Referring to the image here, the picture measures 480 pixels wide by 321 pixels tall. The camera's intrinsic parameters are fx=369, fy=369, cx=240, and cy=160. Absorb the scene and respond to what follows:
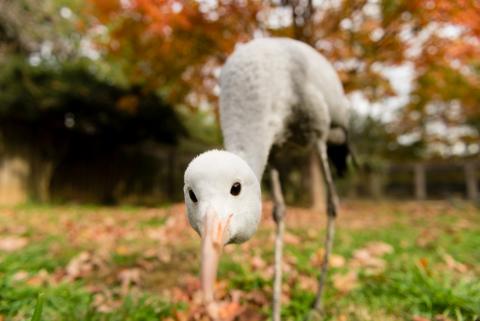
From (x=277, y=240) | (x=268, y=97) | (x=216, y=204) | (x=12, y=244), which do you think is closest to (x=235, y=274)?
(x=277, y=240)

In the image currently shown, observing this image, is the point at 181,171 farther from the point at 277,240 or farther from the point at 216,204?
the point at 216,204

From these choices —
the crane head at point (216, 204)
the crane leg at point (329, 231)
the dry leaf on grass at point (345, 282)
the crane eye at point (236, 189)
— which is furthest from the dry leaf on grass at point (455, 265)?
the crane eye at point (236, 189)

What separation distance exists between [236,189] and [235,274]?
179 centimetres

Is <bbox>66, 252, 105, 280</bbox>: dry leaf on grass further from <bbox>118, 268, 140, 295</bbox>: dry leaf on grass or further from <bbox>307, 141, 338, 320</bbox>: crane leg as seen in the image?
<bbox>307, 141, 338, 320</bbox>: crane leg

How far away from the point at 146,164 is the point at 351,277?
899cm

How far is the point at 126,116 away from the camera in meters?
9.25

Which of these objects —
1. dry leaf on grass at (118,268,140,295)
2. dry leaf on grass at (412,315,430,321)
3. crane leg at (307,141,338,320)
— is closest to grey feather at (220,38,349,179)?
crane leg at (307,141,338,320)

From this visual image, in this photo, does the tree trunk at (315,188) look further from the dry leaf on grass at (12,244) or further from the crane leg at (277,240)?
the dry leaf on grass at (12,244)

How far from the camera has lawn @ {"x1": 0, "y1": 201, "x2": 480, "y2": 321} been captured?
235cm

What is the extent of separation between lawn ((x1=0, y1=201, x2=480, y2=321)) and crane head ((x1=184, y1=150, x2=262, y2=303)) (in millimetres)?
1049

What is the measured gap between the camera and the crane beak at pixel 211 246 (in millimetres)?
Answer: 1271

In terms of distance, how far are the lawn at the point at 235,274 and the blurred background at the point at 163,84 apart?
132 inches

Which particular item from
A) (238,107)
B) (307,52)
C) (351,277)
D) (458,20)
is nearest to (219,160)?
(238,107)

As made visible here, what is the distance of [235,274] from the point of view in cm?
308
